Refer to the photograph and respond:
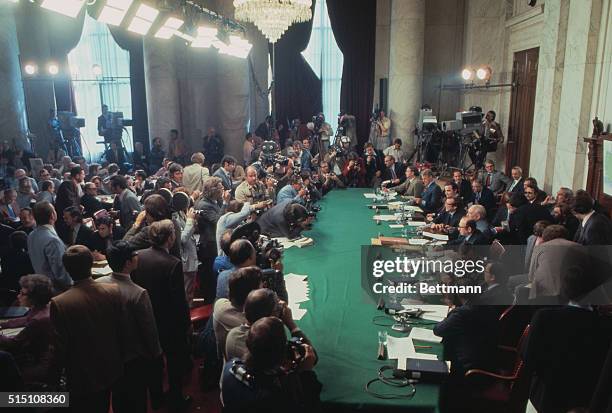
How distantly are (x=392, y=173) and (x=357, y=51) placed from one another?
18.2 feet

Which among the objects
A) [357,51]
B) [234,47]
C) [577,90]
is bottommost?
[577,90]

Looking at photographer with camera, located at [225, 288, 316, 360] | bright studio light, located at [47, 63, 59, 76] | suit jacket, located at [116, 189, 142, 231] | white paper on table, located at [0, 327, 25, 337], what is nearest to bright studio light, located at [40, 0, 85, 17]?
suit jacket, located at [116, 189, 142, 231]

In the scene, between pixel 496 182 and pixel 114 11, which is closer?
pixel 114 11

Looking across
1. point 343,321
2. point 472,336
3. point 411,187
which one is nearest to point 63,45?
point 411,187

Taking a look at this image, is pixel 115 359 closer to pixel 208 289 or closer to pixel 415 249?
pixel 208 289

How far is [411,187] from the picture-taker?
27.5ft

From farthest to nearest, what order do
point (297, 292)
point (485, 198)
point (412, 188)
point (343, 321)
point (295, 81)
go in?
point (295, 81)
point (412, 188)
point (485, 198)
point (297, 292)
point (343, 321)

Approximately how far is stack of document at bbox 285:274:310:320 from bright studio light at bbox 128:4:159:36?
3.14m

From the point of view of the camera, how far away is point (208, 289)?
520cm

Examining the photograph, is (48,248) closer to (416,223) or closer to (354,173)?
(416,223)

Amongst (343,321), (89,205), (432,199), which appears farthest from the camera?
(432,199)

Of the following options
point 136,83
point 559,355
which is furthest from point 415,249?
point 136,83

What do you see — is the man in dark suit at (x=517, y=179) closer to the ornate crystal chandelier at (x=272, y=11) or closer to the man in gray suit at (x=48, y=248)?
the ornate crystal chandelier at (x=272, y=11)

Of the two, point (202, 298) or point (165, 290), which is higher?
point (165, 290)
